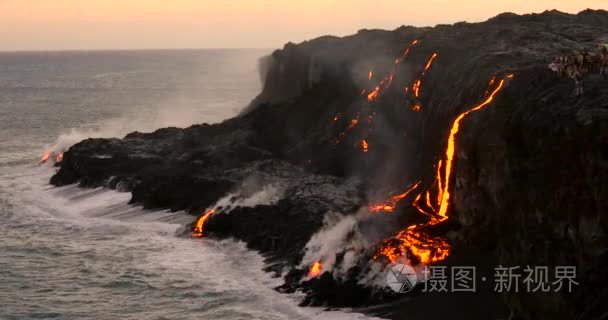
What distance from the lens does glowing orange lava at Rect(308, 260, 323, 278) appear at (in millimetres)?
37938

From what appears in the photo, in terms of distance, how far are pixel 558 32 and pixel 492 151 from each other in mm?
22357

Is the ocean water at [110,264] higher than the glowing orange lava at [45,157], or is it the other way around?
the glowing orange lava at [45,157]

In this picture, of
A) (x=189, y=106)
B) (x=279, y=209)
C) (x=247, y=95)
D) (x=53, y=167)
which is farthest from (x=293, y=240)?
(x=247, y=95)

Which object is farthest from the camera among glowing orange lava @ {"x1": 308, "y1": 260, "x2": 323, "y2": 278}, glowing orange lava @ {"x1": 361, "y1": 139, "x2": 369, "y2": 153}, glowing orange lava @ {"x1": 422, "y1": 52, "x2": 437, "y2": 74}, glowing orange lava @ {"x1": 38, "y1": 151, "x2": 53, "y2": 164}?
glowing orange lava @ {"x1": 38, "y1": 151, "x2": 53, "y2": 164}

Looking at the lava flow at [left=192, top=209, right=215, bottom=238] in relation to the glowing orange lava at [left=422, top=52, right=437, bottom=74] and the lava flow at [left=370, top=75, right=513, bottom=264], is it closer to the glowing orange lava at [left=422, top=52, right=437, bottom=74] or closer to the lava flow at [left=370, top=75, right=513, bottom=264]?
the lava flow at [left=370, top=75, right=513, bottom=264]

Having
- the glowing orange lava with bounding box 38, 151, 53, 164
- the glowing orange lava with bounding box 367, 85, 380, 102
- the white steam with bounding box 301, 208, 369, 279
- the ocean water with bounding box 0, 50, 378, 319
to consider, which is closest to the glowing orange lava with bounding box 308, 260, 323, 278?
the white steam with bounding box 301, 208, 369, 279

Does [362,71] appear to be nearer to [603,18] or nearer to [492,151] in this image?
[603,18]

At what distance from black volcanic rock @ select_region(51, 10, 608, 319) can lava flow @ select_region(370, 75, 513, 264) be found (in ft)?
2.56

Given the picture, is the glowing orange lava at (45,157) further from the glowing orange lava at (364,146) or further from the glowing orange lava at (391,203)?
the glowing orange lava at (391,203)

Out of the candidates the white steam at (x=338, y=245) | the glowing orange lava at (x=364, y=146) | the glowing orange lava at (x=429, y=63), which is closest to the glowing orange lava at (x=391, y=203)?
the white steam at (x=338, y=245)

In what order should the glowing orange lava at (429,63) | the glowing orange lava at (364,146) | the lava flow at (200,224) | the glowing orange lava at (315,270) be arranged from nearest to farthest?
the glowing orange lava at (315,270), the lava flow at (200,224), the glowing orange lava at (429,63), the glowing orange lava at (364,146)

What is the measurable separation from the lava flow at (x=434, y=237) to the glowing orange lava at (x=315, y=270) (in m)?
2.92

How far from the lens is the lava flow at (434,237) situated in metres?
36.5

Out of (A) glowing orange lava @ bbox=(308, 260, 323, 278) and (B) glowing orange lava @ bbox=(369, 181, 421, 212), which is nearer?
(A) glowing orange lava @ bbox=(308, 260, 323, 278)
